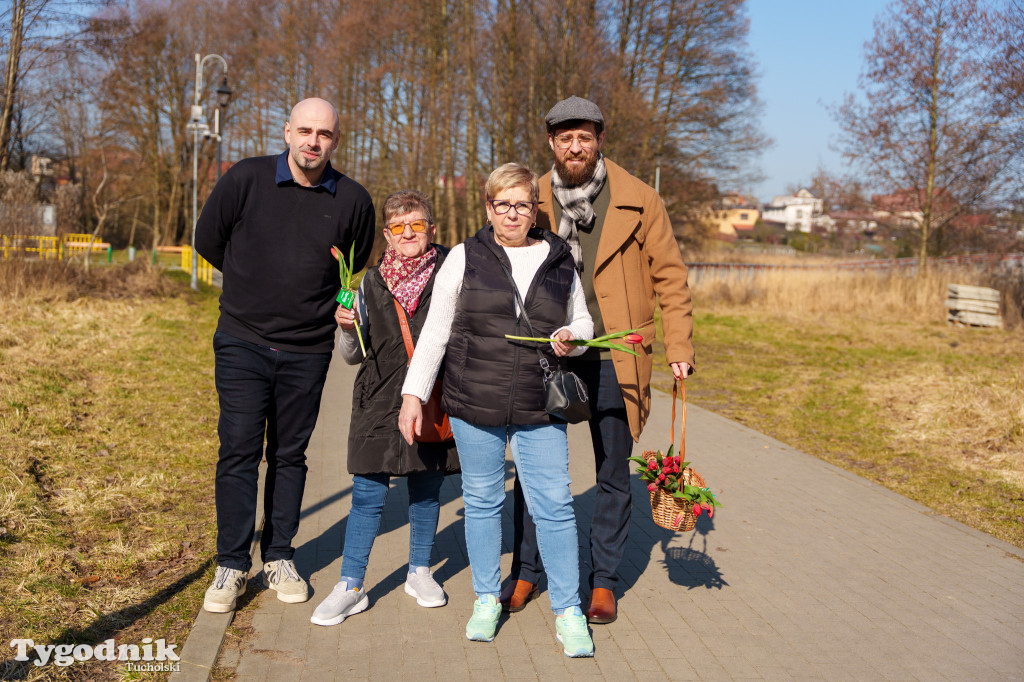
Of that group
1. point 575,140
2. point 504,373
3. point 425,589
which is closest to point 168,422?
point 425,589

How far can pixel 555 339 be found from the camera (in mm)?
3486

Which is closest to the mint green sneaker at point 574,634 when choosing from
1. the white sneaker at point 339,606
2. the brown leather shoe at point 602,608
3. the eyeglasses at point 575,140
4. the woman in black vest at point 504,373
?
the woman in black vest at point 504,373

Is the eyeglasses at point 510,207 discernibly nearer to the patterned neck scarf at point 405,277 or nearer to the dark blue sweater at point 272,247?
the patterned neck scarf at point 405,277

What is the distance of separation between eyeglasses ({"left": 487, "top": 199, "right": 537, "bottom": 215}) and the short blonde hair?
0.02 metres

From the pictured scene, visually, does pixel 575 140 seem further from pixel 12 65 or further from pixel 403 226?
pixel 12 65

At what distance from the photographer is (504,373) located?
3529mm

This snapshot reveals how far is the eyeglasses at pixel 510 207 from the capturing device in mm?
3516

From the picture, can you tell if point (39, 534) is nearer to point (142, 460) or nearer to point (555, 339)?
point (142, 460)

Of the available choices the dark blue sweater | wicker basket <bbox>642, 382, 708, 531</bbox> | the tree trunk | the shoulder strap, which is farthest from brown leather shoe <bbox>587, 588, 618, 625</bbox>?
the tree trunk

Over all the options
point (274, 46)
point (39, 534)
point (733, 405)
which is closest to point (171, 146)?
point (274, 46)

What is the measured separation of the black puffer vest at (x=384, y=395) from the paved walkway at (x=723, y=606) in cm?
71

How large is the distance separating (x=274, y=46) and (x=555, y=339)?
31.6 metres

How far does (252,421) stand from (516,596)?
4.65 ft

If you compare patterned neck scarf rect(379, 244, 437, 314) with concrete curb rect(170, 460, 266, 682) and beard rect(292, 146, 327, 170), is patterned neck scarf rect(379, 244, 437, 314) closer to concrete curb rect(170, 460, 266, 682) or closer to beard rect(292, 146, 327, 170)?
beard rect(292, 146, 327, 170)
